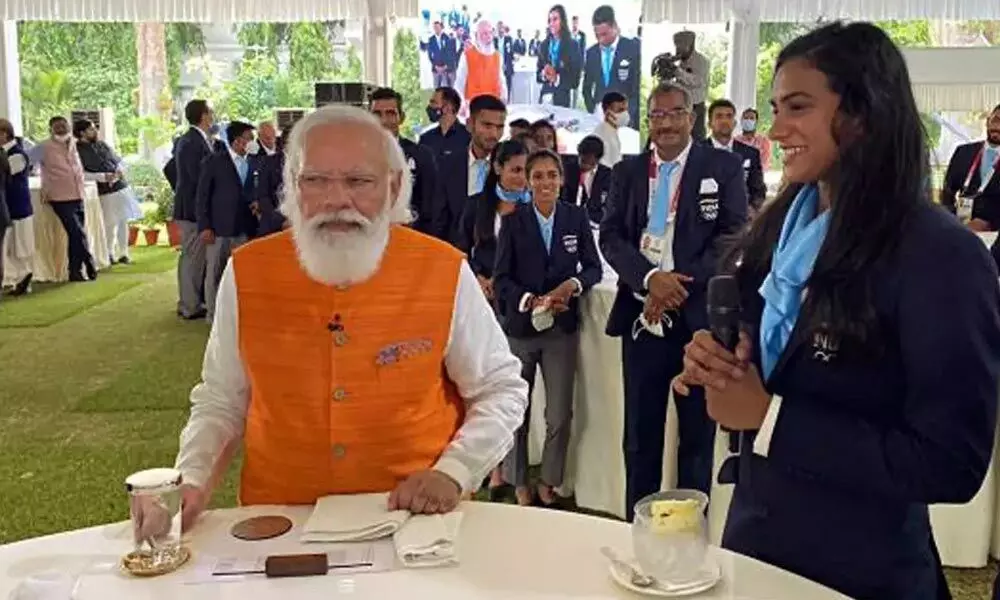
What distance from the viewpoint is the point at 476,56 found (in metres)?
10.3

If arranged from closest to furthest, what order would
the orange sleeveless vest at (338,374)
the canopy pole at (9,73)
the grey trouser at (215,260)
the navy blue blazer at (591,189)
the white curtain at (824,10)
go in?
the orange sleeveless vest at (338,374) < the navy blue blazer at (591,189) < the grey trouser at (215,260) < the white curtain at (824,10) < the canopy pole at (9,73)

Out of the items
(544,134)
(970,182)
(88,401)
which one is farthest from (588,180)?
(88,401)

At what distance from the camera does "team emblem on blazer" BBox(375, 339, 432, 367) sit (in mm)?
1825

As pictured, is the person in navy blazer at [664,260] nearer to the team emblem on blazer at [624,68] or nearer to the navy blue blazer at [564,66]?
the navy blue blazer at [564,66]

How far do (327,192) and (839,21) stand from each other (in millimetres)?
893

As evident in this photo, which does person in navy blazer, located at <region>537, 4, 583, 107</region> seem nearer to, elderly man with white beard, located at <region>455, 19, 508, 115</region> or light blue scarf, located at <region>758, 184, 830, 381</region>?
elderly man with white beard, located at <region>455, 19, 508, 115</region>

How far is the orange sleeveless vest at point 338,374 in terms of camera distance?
5.88 feet

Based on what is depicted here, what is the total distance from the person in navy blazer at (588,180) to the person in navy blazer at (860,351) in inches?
161

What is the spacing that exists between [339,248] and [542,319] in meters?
1.75

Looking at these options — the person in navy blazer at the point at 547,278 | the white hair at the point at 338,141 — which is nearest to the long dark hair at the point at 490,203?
the person in navy blazer at the point at 547,278

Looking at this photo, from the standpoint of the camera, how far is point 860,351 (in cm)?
130

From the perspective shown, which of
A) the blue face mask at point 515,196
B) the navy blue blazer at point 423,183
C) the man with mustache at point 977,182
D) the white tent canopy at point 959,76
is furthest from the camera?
the white tent canopy at point 959,76

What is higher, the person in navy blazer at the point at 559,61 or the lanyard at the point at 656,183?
the person in navy blazer at the point at 559,61

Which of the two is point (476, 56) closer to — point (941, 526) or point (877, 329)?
point (941, 526)
